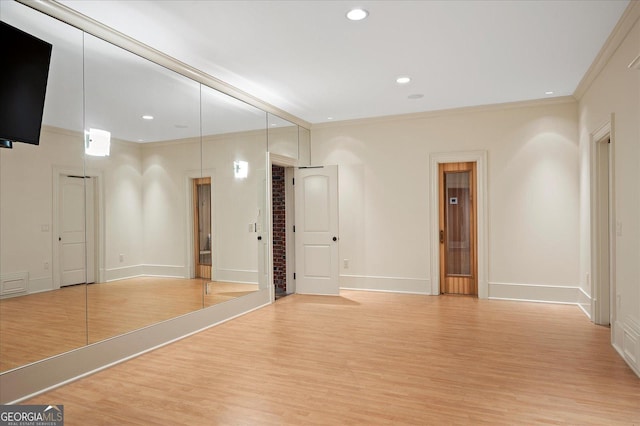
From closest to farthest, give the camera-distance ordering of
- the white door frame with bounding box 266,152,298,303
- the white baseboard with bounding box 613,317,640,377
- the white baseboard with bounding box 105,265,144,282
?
1. the white baseboard with bounding box 613,317,640,377
2. the white baseboard with bounding box 105,265,144,282
3. the white door frame with bounding box 266,152,298,303

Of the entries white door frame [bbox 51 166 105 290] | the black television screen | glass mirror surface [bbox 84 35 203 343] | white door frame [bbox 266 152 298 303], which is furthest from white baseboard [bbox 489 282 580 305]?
the black television screen

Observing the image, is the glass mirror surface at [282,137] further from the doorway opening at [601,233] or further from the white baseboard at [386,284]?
the doorway opening at [601,233]

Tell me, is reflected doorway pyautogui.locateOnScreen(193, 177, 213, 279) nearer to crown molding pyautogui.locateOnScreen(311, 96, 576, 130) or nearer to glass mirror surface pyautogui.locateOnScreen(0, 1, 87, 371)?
glass mirror surface pyautogui.locateOnScreen(0, 1, 87, 371)

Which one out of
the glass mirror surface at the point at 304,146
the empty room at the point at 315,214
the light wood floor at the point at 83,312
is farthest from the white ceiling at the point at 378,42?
the light wood floor at the point at 83,312

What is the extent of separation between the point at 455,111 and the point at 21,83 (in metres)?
5.46

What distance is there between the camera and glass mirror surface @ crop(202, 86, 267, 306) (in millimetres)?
4824

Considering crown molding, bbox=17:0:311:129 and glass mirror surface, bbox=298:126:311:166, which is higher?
crown molding, bbox=17:0:311:129

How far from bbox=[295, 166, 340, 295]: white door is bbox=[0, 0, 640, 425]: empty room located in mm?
32

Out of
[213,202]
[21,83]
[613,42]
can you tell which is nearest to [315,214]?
[213,202]

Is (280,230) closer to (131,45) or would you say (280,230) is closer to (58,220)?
(131,45)

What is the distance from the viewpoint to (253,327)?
480 centimetres

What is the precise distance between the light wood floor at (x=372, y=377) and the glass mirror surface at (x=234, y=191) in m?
0.60

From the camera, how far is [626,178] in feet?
11.6

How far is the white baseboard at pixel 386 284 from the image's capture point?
659cm
